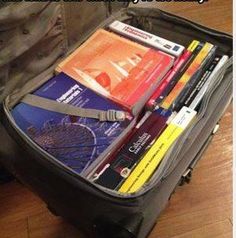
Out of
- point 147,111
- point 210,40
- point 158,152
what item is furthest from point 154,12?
point 158,152

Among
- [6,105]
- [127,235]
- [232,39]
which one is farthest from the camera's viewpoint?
[232,39]

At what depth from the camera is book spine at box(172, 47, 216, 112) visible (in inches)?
30.7

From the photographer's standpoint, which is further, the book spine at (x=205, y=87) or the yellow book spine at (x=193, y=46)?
the yellow book spine at (x=193, y=46)

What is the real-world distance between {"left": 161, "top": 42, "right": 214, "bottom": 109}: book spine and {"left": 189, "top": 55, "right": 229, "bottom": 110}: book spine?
3cm

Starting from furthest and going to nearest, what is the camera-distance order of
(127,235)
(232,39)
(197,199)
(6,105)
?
(197,199)
(232,39)
(6,105)
(127,235)

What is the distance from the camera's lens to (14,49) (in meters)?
0.75

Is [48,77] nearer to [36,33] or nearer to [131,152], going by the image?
[36,33]

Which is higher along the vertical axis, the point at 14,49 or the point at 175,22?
the point at 175,22

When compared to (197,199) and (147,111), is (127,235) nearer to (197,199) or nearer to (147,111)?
(147,111)

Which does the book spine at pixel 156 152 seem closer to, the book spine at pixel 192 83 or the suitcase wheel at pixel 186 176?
the book spine at pixel 192 83

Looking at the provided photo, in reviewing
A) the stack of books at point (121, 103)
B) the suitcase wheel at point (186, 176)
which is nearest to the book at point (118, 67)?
the stack of books at point (121, 103)

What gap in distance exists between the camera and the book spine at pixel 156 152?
0.65 metres

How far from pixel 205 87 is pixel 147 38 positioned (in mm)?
192

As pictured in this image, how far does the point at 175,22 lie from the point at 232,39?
0.51ft
